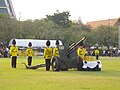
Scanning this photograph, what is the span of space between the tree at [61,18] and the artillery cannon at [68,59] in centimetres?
9651

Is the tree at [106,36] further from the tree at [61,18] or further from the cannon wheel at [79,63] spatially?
the cannon wheel at [79,63]

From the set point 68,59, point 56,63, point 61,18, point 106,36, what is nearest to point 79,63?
point 68,59

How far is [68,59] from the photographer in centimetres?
2775

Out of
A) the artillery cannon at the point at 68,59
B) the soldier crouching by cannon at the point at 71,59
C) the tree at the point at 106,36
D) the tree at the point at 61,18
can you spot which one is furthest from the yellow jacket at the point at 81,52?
the tree at the point at 61,18

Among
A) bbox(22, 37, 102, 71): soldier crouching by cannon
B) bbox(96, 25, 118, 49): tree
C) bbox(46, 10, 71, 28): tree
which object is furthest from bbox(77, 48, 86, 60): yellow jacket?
bbox(46, 10, 71, 28): tree

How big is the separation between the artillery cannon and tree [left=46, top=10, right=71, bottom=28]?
9651 cm

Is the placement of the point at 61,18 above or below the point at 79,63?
above

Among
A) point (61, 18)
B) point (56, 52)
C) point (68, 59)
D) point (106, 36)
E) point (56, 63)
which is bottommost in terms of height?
point (56, 63)

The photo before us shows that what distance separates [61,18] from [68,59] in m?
101

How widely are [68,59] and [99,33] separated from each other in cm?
8068

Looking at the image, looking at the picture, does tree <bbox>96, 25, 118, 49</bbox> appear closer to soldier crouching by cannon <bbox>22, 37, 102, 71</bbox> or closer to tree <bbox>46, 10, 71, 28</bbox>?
tree <bbox>46, 10, 71, 28</bbox>

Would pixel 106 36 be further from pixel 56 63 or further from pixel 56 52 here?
pixel 56 63

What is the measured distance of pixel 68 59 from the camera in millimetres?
27750

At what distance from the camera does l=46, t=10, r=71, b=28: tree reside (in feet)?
417
